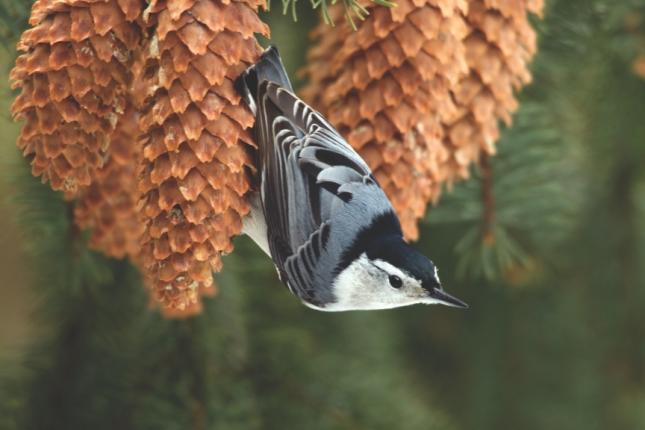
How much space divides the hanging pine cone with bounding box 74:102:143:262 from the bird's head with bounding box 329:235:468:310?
1.22ft

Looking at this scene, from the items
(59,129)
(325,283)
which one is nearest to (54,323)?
(325,283)

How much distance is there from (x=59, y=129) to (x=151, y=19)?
0.65 feet

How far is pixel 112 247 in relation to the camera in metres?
1.56

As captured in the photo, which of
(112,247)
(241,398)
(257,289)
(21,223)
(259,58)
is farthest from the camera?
(257,289)

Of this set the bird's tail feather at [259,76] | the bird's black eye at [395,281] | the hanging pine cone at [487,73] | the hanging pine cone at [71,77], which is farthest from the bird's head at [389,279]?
the hanging pine cone at [71,77]

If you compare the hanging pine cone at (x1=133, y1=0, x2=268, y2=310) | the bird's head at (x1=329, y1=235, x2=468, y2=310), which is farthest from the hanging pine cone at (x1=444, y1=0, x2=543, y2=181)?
the hanging pine cone at (x1=133, y1=0, x2=268, y2=310)

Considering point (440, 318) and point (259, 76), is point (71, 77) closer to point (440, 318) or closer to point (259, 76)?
point (259, 76)

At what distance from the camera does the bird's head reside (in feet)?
5.24

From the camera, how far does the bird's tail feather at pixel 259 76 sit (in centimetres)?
Result: 138

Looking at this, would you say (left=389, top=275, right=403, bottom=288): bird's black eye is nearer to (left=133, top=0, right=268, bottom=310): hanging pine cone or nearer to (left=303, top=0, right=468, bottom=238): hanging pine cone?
(left=303, top=0, right=468, bottom=238): hanging pine cone

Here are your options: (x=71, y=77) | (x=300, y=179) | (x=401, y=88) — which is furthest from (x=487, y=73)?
(x=71, y=77)

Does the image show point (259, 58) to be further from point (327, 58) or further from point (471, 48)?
point (471, 48)

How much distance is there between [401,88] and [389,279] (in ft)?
1.15

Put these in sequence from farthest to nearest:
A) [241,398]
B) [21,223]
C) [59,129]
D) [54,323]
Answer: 1. [54,323]
2. [241,398]
3. [21,223]
4. [59,129]
